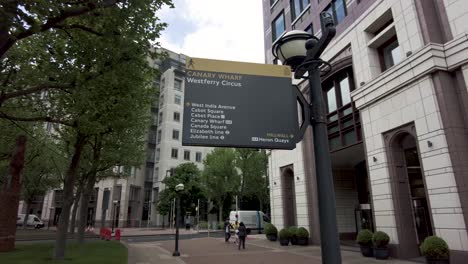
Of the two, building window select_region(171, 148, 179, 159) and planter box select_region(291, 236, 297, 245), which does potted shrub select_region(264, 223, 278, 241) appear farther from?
building window select_region(171, 148, 179, 159)

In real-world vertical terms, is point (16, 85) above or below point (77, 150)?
above

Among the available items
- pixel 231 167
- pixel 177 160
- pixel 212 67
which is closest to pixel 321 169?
pixel 212 67

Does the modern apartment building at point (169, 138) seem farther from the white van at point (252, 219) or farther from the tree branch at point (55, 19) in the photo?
the tree branch at point (55, 19)

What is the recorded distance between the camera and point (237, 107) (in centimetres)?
457

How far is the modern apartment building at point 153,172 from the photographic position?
5428cm

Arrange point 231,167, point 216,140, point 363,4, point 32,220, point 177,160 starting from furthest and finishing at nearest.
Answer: point 177,160 < point 32,220 < point 231,167 < point 363,4 < point 216,140

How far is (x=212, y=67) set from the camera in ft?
15.1

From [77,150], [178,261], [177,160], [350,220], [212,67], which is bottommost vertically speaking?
[178,261]

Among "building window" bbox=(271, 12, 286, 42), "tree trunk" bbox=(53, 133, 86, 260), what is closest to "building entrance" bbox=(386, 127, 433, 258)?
"tree trunk" bbox=(53, 133, 86, 260)

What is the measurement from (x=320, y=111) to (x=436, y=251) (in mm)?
10649

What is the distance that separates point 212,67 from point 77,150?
47.0 ft

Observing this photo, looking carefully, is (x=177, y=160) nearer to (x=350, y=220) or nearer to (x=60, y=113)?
(x=350, y=220)

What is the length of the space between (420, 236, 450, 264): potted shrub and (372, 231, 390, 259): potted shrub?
262 cm

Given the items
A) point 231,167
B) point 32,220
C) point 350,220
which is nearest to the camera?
point 350,220
